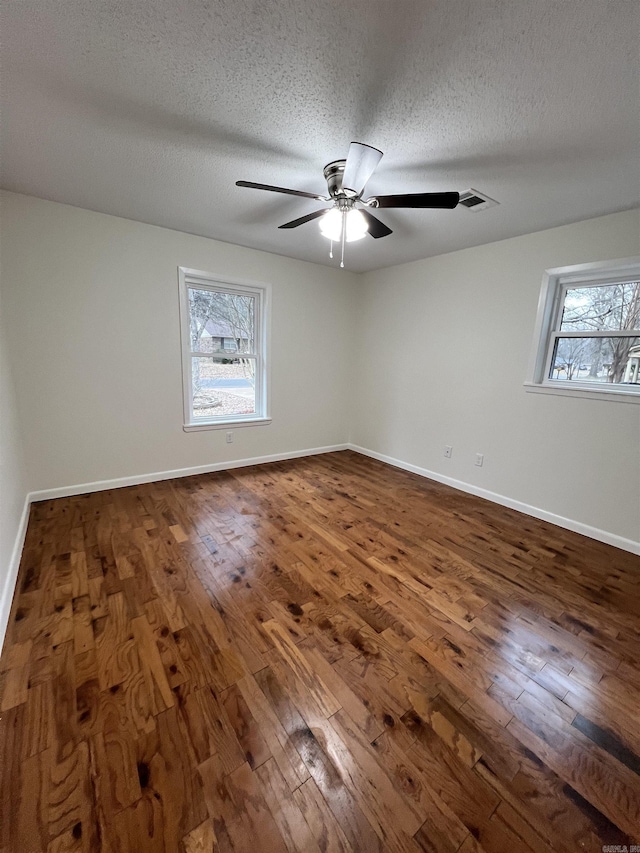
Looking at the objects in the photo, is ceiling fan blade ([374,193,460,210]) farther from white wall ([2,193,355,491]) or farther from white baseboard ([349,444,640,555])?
white baseboard ([349,444,640,555])

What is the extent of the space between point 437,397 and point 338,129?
2.66m

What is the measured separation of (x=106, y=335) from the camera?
2.97 metres

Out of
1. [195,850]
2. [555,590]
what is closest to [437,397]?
[555,590]

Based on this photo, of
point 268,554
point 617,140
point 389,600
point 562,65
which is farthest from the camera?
point 268,554

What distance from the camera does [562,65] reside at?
1223mm

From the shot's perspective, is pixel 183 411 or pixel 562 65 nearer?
pixel 562 65

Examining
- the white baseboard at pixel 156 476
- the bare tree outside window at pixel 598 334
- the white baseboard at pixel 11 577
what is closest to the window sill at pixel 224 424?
the white baseboard at pixel 156 476

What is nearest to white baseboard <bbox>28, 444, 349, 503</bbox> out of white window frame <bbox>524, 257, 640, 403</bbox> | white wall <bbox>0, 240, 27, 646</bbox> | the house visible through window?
white wall <bbox>0, 240, 27, 646</bbox>

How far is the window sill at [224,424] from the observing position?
11.7 ft

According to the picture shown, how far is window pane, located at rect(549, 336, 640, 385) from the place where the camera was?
2500 mm

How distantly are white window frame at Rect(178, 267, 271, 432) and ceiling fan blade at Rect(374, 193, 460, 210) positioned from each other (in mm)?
2225

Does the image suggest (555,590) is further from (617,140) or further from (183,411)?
(183,411)

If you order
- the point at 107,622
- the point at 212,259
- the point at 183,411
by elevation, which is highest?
the point at 212,259

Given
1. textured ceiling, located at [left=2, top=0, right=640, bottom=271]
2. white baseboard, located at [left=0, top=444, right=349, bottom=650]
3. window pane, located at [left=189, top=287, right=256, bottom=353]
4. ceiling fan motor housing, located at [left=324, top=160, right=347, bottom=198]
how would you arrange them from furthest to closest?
window pane, located at [left=189, top=287, right=256, bottom=353]
ceiling fan motor housing, located at [left=324, top=160, right=347, bottom=198]
white baseboard, located at [left=0, top=444, right=349, bottom=650]
textured ceiling, located at [left=2, top=0, right=640, bottom=271]
